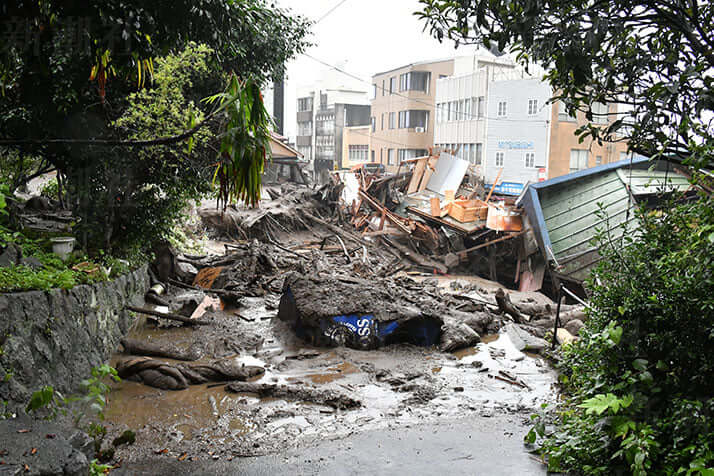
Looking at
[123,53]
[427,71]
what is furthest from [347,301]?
[427,71]

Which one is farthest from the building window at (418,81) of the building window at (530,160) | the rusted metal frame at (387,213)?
the rusted metal frame at (387,213)

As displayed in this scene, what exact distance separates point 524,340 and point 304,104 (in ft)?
188

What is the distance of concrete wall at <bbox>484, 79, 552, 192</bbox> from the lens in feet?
106

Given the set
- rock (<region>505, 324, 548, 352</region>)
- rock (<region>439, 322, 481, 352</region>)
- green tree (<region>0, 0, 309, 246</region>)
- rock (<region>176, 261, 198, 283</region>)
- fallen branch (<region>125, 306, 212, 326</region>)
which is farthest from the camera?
rock (<region>176, 261, 198, 283</region>)

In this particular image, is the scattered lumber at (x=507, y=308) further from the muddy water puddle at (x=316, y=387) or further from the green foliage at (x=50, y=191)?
the green foliage at (x=50, y=191)

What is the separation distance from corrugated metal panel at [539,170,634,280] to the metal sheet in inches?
270

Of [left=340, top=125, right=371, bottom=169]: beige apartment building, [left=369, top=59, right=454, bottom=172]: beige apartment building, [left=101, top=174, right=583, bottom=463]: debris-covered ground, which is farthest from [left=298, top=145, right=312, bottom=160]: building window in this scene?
[left=101, top=174, right=583, bottom=463]: debris-covered ground

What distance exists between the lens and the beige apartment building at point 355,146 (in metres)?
53.3

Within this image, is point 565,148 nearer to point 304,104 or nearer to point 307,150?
point 307,150

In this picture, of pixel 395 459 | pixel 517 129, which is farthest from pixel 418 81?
pixel 395 459

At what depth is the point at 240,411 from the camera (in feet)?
24.1

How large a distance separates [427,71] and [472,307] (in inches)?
1392

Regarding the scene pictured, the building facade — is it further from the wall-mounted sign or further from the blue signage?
the blue signage

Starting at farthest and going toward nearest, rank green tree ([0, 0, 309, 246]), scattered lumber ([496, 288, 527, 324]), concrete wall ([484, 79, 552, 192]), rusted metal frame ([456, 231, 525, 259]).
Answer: concrete wall ([484, 79, 552, 192]) < rusted metal frame ([456, 231, 525, 259]) < scattered lumber ([496, 288, 527, 324]) < green tree ([0, 0, 309, 246])
